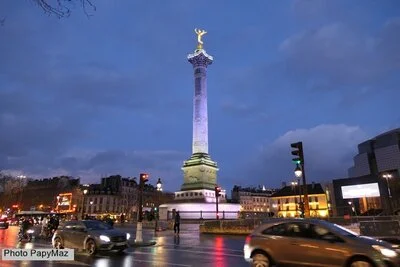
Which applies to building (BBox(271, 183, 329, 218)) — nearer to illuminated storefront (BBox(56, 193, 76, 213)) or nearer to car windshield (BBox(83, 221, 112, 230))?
illuminated storefront (BBox(56, 193, 76, 213))

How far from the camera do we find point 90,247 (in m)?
16.6

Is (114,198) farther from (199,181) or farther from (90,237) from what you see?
(90,237)

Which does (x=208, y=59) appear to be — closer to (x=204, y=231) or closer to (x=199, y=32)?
(x=199, y=32)

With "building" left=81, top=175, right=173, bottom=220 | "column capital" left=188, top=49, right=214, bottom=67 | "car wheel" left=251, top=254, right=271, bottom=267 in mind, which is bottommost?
"car wheel" left=251, top=254, right=271, bottom=267

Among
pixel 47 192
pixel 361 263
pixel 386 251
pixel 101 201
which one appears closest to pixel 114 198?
pixel 101 201

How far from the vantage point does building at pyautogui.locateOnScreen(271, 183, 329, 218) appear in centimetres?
9711

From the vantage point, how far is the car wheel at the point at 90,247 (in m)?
16.4

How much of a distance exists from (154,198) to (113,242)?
117426 mm

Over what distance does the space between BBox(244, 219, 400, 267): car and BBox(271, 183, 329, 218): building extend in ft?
284

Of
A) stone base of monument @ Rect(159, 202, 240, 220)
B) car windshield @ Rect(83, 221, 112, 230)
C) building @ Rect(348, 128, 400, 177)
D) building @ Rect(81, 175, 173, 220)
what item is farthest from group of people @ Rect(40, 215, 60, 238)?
building @ Rect(348, 128, 400, 177)

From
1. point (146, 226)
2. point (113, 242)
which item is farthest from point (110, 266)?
point (146, 226)

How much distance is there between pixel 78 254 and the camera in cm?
1655

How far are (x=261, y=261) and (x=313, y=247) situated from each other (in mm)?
1717

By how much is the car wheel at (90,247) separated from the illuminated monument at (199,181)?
34822mm
